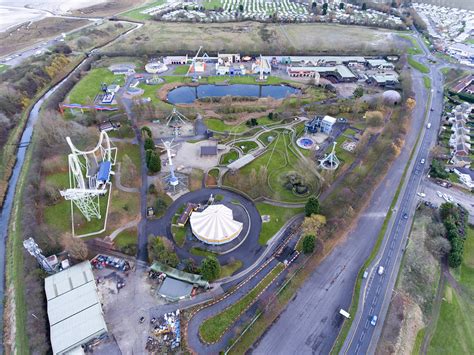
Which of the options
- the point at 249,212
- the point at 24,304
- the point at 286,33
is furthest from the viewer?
the point at 286,33

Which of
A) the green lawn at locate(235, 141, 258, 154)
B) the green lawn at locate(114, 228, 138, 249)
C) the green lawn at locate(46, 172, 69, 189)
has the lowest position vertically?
the green lawn at locate(114, 228, 138, 249)

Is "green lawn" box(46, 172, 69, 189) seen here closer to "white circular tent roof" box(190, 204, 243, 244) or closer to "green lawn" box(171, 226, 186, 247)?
"green lawn" box(171, 226, 186, 247)

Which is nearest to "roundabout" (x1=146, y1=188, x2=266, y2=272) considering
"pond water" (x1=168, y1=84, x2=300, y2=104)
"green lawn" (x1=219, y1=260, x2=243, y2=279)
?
"green lawn" (x1=219, y1=260, x2=243, y2=279)

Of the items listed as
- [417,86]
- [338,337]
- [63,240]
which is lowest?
[338,337]

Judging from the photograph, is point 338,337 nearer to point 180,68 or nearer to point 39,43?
point 180,68

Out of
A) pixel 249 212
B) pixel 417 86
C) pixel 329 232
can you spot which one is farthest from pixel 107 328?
pixel 417 86
